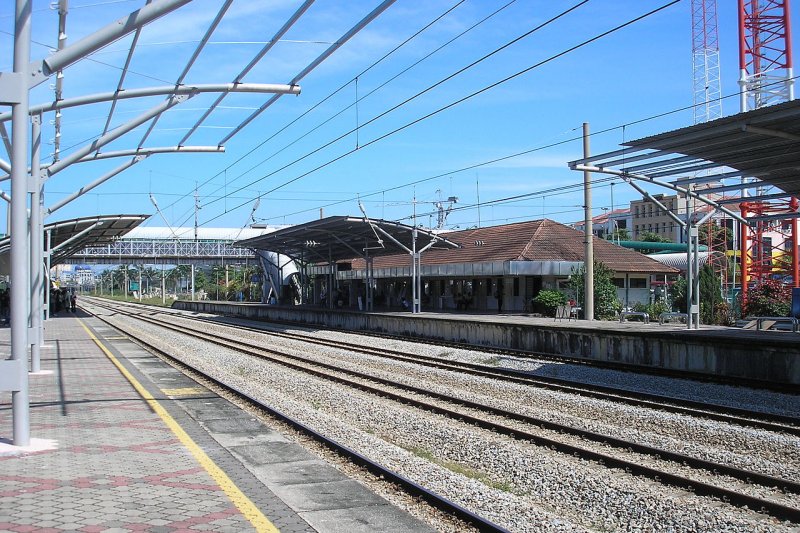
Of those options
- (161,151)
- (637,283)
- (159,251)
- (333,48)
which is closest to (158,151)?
(161,151)

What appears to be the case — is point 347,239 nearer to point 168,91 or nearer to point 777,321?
point 777,321

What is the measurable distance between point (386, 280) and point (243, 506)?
48784 mm

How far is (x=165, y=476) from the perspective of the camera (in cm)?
716

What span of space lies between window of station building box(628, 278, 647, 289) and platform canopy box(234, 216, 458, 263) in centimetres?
1247

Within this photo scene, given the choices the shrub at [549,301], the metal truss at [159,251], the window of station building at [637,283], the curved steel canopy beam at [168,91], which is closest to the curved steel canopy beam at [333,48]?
the curved steel canopy beam at [168,91]

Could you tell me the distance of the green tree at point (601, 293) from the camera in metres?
32.5

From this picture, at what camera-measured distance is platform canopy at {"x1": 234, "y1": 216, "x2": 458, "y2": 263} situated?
34500mm

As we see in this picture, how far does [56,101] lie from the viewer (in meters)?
12.6

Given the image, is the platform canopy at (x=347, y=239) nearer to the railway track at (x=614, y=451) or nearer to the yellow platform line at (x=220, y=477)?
the railway track at (x=614, y=451)

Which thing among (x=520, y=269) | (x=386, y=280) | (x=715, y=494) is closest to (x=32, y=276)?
(x=715, y=494)

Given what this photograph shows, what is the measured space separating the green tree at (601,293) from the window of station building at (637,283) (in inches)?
427

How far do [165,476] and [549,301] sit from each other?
28.8 meters

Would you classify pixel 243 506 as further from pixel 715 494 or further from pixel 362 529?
pixel 715 494

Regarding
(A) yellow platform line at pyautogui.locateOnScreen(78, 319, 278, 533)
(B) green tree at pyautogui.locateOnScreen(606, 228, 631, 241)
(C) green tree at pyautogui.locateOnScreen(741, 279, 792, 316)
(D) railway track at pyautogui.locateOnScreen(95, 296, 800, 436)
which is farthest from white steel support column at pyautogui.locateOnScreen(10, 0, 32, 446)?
(B) green tree at pyautogui.locateOnScreen(606, 228, 631, 241)
